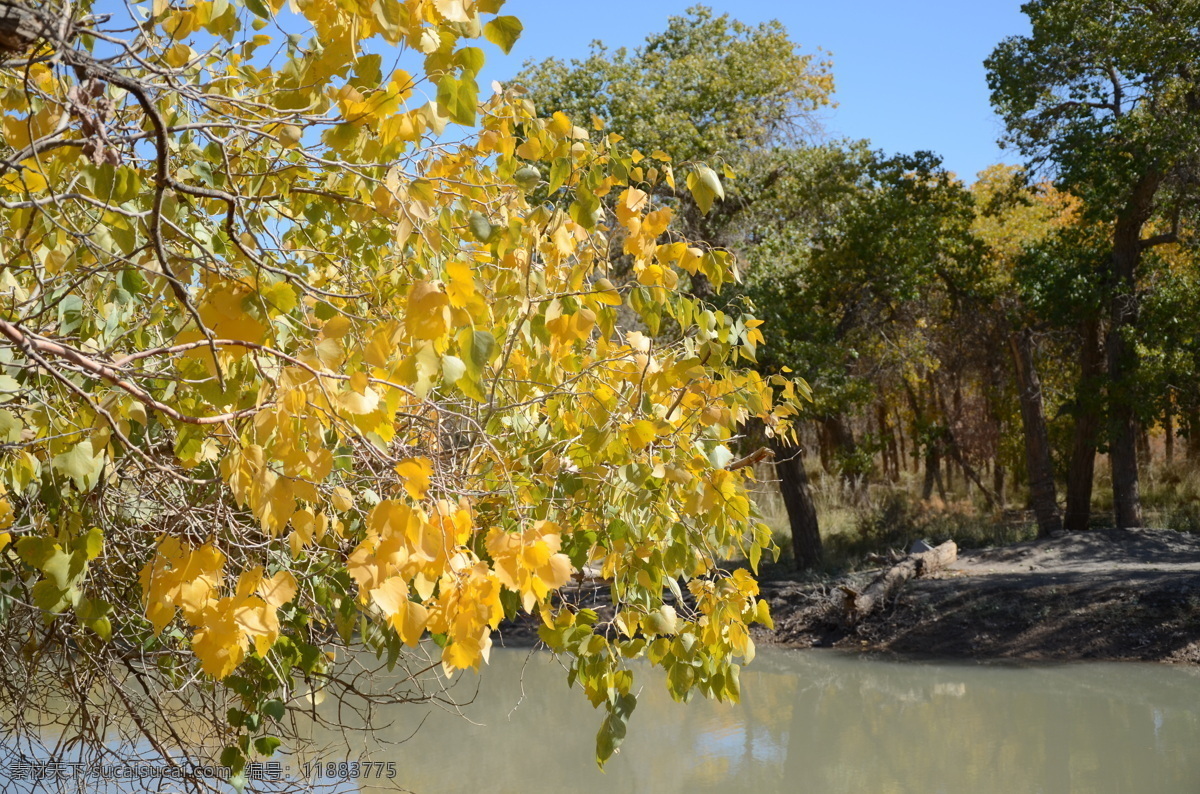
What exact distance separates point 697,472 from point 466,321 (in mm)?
1048

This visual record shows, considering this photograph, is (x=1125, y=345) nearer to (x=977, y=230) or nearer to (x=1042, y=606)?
(x=977, y=230)

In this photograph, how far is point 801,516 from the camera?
13008mm

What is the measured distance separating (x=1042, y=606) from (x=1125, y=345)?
3.82 meters

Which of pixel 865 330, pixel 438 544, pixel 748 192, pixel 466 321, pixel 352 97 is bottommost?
pixel 438 544

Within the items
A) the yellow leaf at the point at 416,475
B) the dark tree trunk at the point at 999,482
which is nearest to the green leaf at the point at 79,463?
the yellow leaf at the point at 416,475

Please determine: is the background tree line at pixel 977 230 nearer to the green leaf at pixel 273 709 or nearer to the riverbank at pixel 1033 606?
the riverbank at pixel 1033 606

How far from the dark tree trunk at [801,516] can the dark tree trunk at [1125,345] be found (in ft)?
11.7

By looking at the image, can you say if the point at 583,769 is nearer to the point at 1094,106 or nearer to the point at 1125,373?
the point at 1125,373

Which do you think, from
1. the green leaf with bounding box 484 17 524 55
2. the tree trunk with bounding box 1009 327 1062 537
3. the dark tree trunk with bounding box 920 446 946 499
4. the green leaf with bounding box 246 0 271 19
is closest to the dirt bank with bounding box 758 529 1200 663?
the tree trunk with bounding box 1009 327 1062 537

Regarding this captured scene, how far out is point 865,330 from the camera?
1277 cm

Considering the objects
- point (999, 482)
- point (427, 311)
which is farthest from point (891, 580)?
point (427, 311)

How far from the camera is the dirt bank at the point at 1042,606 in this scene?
935 centimetres

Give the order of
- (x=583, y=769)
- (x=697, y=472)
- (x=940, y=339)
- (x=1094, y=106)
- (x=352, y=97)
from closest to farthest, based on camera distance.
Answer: (x=352, y=97) < (x=697, y=472) < (x=583, y=769) < (x=1094, y=106) < (x=940, y=339)

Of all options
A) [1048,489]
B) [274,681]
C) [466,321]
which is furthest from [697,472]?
[1048,489]
